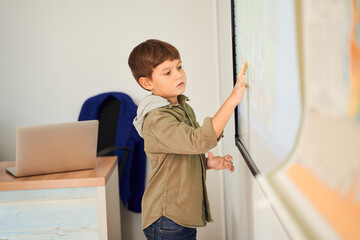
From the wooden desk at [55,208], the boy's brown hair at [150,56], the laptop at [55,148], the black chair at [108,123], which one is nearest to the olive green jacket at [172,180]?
the boy's brown hair at [150,56]

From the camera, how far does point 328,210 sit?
44 cm

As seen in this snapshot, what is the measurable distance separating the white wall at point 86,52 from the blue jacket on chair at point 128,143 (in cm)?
13

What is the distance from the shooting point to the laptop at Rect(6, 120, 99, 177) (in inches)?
72.3

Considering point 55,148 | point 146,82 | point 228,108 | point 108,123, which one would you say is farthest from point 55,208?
point 228,108

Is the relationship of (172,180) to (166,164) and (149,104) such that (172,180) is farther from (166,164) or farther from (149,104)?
(149,104)

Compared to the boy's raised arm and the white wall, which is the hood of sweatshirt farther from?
the white wall

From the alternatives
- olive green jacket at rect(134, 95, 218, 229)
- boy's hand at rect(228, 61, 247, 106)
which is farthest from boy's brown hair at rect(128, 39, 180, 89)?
boy's hand at rect(228, 61, 247, 106)

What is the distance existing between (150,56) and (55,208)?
0.91 meters

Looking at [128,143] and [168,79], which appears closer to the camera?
[168,79]

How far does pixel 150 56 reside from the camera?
1.36 m

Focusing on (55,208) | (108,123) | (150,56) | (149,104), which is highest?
(150,56)

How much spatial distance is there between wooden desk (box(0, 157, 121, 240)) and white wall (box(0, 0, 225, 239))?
104 cm

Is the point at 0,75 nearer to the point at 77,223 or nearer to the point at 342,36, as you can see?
the point at 77,223

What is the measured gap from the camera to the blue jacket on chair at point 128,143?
263 cm
